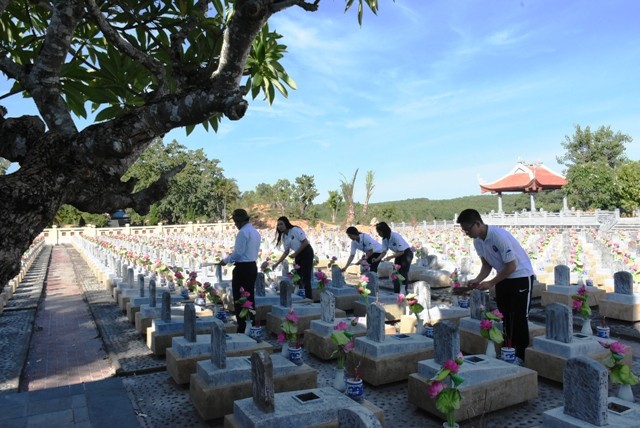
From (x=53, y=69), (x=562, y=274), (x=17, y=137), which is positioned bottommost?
(x=562, y=274)

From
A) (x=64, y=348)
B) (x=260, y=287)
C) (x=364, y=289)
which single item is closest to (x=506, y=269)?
(x=364, y=289)

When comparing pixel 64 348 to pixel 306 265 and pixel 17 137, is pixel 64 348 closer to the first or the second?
pixel 306 265

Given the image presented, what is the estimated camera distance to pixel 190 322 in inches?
205

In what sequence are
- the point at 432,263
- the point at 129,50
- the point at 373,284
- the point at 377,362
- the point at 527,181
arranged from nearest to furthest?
the point at 129,50
the point at 377,362
the point at 373,284
the point at 432,263
the point at 527,181

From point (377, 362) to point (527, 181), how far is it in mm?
36979

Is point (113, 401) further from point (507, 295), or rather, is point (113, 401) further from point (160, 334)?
point (507, 295)

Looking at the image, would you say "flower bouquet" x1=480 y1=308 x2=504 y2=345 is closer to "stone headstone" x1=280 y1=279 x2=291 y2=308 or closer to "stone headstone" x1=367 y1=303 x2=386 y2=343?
"stone headstone" x1=367 y1=303 x2=386 y2=343

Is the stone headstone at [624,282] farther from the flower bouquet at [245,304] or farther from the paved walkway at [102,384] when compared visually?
the flower bouquet at [245,304]

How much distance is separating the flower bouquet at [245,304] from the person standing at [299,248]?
87.3 inches

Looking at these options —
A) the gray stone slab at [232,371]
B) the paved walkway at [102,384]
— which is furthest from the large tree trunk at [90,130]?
the paved walkway at [102,384]

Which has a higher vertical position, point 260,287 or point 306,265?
point 306,265

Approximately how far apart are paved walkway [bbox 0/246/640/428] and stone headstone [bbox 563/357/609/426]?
64 centimetres

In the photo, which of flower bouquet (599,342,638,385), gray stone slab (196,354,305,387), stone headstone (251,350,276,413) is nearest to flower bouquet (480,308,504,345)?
flower bouquet (599,342,638,385)

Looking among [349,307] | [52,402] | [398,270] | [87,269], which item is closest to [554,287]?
[398,270]
